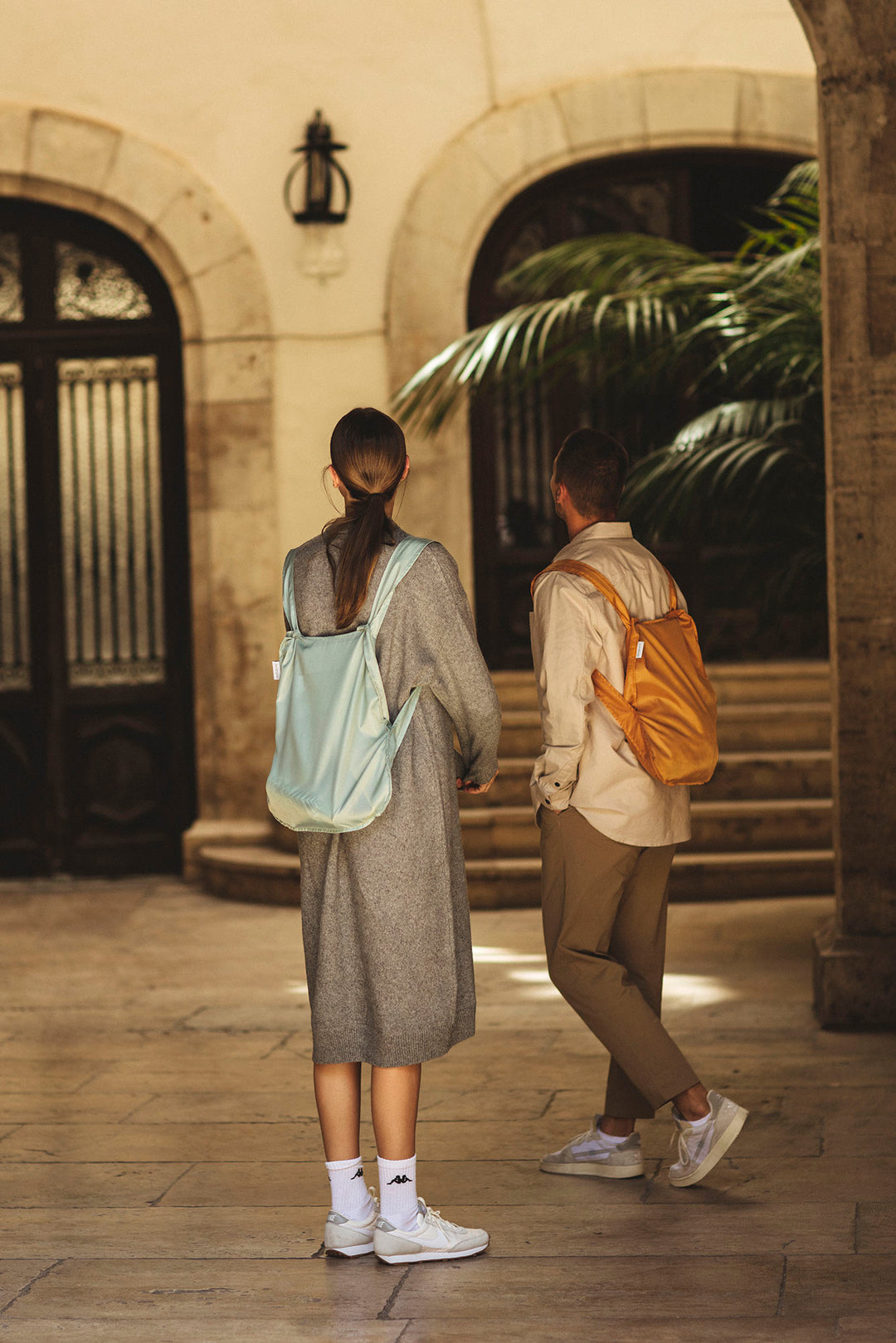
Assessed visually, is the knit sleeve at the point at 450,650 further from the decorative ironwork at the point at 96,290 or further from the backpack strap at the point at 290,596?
the decorative ironwork at the point at 96,290

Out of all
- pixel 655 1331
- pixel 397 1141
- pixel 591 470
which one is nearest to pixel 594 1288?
pixel 655 1331

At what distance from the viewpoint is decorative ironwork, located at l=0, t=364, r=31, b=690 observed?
361 inches

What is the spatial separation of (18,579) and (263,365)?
5.84 feet

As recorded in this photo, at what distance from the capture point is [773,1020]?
5.41 meters

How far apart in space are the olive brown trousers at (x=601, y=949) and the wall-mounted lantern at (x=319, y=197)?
220 inches

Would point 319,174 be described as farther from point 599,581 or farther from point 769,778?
point 599,581

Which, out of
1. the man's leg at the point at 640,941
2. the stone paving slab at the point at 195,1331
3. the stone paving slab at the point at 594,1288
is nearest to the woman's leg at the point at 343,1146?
the stone paving slab at the point at 594,1288

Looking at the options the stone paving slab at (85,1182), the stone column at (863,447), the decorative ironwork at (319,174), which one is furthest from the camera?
the decorative ironwork at (319,174)

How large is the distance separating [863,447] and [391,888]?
2.51m

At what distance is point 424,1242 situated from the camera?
340 cm

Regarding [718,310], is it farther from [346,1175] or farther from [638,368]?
[346,1175]

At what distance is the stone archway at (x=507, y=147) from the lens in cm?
887

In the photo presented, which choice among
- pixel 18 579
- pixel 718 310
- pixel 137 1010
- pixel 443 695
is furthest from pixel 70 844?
pixel 443 695

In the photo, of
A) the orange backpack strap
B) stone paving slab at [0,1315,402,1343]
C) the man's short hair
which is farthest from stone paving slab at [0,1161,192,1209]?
the man's short hair
